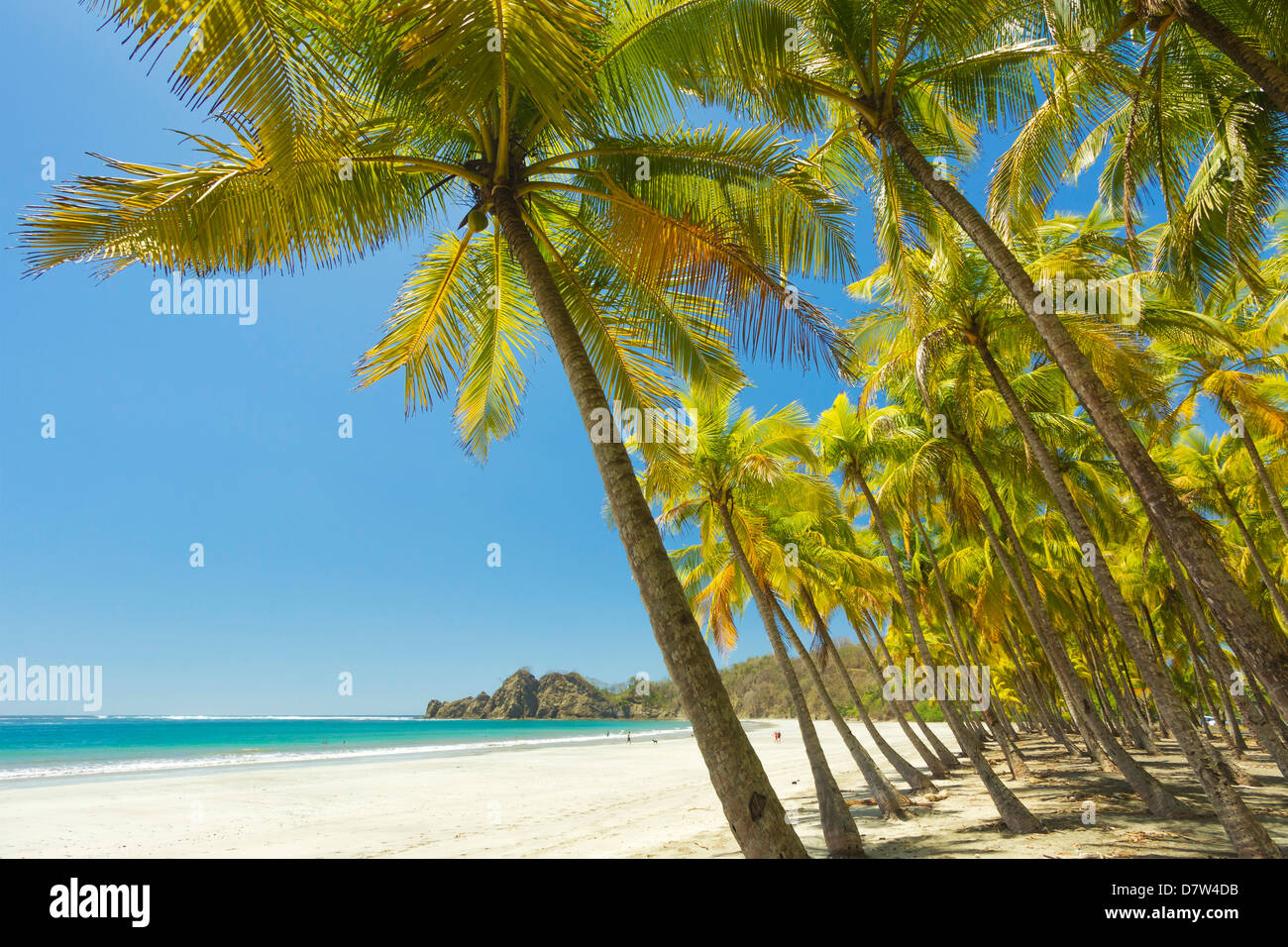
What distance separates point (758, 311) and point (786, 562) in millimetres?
9083

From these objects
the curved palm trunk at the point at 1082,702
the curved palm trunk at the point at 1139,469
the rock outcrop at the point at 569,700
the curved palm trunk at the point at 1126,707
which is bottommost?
the rock outcrop at the point at 569,700

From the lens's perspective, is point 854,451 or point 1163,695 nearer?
point 1163,695

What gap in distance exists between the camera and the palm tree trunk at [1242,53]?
5.89 meters

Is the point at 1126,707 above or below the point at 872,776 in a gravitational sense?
below

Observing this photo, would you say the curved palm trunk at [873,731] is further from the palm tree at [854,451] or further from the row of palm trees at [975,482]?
the palm tree at [854,451]

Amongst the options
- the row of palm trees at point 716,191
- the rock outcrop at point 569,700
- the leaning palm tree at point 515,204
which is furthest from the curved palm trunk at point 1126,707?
the rock outcrop at point 569,700

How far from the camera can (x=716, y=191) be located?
6.70 m

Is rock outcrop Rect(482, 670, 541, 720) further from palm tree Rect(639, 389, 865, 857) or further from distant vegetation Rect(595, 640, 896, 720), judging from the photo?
palm tree Rect(639, 389, 865, 857)

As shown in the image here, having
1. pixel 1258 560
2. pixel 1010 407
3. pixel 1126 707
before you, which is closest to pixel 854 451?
pixel 1010 407

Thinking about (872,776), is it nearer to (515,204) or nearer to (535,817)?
(535,817)

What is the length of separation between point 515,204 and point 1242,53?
6.97 meters

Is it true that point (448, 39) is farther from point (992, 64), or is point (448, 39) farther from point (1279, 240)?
point (1279, 240)

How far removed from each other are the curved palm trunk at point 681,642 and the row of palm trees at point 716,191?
0.06ft

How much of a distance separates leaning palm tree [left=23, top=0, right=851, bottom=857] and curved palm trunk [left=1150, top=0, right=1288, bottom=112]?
3.64 m
